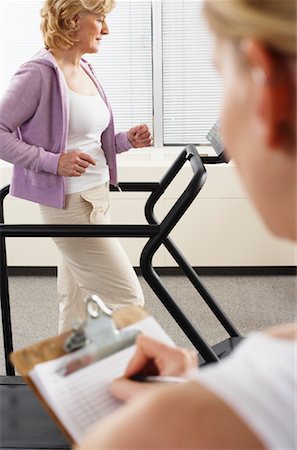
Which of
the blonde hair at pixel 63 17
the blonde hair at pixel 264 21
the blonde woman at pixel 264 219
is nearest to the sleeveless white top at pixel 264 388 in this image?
the blonde woman at pixel 264 219

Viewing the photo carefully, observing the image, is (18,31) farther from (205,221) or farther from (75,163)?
(75,163)

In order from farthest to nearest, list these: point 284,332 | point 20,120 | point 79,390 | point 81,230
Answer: point 20,120, point 81,230, point 79,390, point 284,332

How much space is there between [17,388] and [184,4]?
130 inches

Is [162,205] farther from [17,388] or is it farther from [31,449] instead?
[31,449]

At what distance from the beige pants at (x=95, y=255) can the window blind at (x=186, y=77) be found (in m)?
2.22

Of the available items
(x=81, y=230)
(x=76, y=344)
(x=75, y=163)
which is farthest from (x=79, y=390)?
(x=75, y=163)

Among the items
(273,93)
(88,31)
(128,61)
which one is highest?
(273,93)

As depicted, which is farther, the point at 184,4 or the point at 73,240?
the point at 184,4

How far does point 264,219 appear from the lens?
0.69m

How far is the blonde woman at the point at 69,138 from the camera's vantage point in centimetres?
271

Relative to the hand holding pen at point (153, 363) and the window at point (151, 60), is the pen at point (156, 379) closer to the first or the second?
the hand holding pen at point (153, 363)

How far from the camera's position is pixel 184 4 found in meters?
4.92

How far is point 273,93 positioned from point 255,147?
0.19 feet

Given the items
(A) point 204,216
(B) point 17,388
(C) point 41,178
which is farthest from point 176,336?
(B) point 17,388
